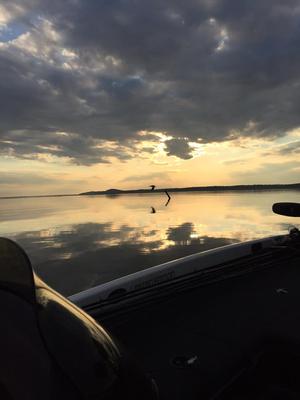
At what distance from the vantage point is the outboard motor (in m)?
1.23

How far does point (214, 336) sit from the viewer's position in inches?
135

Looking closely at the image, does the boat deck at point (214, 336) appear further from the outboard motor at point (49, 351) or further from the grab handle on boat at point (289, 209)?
the grab handle on boat at point (289, 209)

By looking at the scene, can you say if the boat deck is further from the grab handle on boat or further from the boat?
the grab handle on boat

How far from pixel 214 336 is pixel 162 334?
511 millimetres

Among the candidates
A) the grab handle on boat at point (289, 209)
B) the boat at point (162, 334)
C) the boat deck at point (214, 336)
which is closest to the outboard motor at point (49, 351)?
the boat at point (162, 334)

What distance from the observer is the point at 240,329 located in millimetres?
3535

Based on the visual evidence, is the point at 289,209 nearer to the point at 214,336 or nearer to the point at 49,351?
the point at 214,336

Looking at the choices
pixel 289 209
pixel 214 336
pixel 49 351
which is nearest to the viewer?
pixel 49 351

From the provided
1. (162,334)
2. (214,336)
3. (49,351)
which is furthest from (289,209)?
(49,351)

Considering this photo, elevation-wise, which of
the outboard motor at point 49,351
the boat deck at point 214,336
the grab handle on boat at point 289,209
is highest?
the grab handle on boat at point 289,209

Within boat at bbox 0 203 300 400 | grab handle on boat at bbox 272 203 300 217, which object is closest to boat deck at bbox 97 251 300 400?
boat at bbox 0 203 300 400

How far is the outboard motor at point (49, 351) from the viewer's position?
1229mm

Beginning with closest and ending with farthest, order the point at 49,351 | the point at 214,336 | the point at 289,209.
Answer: the point at 49,351 → the point at 214,336 → the point at 289,209

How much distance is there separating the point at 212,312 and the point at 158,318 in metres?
0.64
